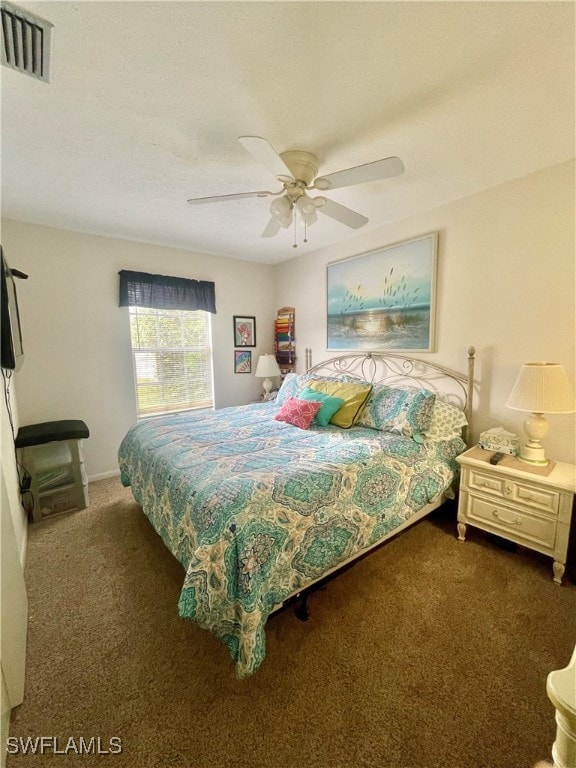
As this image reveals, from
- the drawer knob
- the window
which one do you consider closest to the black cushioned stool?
the window

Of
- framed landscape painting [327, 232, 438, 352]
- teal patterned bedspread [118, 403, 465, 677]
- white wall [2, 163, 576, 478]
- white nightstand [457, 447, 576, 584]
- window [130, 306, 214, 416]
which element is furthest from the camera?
window [130, 306, 214, 416]

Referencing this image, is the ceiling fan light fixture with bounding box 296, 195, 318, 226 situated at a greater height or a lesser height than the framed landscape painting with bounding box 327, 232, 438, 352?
greater

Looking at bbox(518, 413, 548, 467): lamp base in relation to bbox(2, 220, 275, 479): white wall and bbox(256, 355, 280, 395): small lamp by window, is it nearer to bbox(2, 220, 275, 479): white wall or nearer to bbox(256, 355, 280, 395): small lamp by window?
bbox(256, 355, 280, 395): small lamp by window

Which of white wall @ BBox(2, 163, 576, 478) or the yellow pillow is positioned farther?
the yellow pillow

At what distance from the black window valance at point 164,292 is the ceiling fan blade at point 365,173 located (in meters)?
2.34

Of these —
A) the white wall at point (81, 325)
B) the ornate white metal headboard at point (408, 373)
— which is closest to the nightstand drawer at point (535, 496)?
the ornate white metal headboard at point (408, 373)

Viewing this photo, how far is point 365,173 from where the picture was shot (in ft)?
4.95

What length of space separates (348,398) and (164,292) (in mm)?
2407

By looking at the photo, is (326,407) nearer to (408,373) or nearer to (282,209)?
(408,373)

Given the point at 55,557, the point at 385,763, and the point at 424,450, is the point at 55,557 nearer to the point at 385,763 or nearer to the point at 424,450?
the point at 385,763

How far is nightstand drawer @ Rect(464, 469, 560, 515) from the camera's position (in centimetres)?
177

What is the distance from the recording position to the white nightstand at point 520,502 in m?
1.75

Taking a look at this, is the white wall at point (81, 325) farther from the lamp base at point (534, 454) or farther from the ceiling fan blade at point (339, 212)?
the lamp base at point (534, 454)

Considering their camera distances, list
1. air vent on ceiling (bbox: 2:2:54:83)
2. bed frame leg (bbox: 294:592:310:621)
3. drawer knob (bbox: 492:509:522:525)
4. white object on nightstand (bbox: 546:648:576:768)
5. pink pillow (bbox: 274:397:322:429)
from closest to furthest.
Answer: white object on nightstand (bbox: 546:648:576:768), air vent on ceiling (bbox: 2:2:54:83), bed frame leg (bbox: 294:592:310:621), drawer knob (bbox: 492:509:522:525), pink pillow (bbox: 274:397:322:429)
